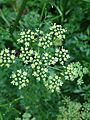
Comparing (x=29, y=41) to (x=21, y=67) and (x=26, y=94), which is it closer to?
(x=21, y=67)

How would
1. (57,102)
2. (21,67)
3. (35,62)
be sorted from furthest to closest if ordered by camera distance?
(57,102), (21,67), (35,62)

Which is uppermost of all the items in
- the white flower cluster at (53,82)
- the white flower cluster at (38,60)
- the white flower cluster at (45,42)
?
the white flower cluster at (45,42)

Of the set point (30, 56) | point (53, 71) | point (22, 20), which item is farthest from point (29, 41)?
point (22, 20)

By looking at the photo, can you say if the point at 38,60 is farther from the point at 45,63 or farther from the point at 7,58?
the point at 7,58

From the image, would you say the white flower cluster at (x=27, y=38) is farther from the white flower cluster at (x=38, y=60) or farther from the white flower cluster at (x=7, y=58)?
the white flower cluster at (x=7, y=58)

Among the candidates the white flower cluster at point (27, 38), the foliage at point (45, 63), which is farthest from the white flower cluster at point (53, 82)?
the white flower cluster at point (27, 38)

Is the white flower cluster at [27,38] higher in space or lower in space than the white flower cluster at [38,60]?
higher

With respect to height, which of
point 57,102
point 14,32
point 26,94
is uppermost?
point 14,32

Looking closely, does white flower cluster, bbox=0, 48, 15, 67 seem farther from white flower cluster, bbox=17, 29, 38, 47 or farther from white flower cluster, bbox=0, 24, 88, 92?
white flower cluster, bbox=17, 29, 38, 47

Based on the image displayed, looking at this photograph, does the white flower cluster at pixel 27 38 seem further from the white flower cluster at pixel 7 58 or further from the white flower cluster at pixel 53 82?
the white flower cluster at pixel 53 82

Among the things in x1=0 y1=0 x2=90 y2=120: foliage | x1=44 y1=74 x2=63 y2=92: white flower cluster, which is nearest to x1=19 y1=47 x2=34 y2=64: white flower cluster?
x1=0 y1=0 x2=90 y2=120: foliage

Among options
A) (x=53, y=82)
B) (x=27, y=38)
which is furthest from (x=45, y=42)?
(x=53, y=82)
